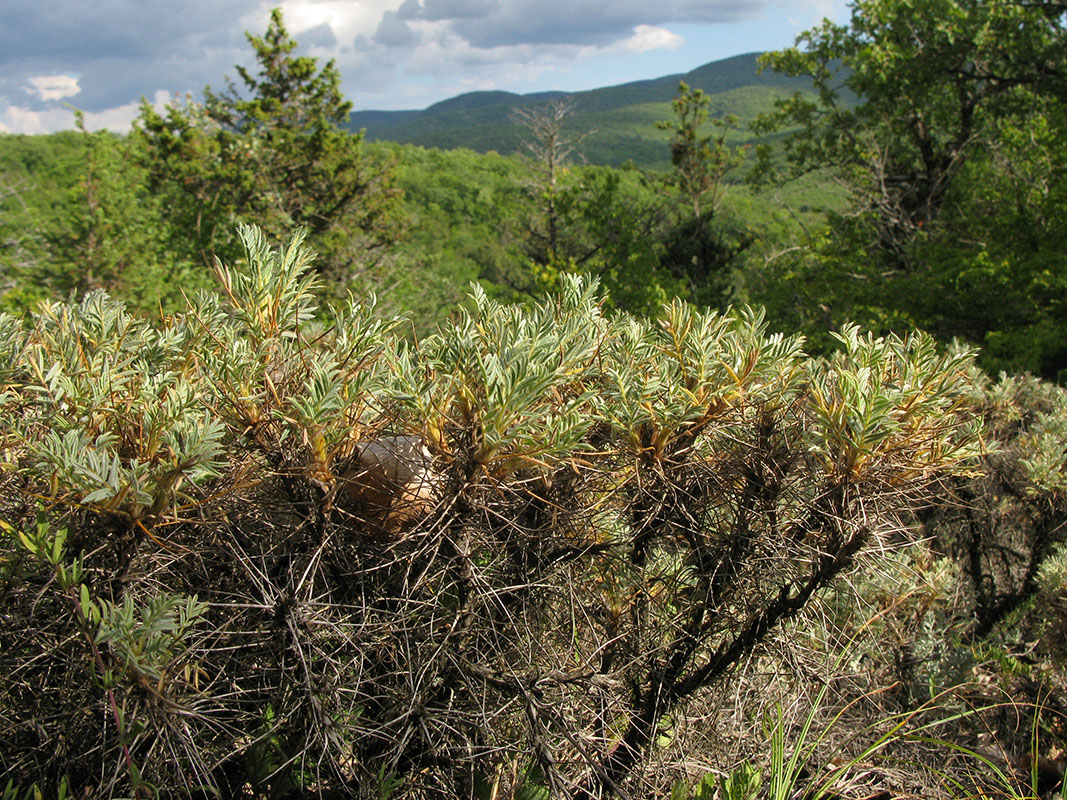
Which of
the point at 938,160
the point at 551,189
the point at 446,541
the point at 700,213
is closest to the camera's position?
the point at 446,541

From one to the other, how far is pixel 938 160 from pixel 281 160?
19.4m

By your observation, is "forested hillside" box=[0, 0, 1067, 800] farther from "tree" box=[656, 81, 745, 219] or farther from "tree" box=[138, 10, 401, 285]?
"tree" box=[656, 81, 745, 219]

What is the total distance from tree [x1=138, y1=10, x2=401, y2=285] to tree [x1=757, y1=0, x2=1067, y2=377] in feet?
43.7

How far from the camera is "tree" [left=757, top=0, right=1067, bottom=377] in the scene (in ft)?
44.9

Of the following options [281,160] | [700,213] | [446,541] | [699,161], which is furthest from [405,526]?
[699,161]

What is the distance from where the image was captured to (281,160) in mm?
20484

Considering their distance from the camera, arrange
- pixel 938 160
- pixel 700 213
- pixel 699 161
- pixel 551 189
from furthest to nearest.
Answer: pixel 700 213
pixel 699 161
pixel 551 189
pixel 938 160

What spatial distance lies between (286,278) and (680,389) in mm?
1063

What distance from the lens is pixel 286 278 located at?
1768 millimetres

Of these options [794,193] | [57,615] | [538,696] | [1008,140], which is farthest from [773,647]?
[794,193]

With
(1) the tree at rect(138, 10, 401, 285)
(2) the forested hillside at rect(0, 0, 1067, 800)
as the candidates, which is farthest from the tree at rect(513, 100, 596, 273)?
(2) the forested hillside at rect(0, 0, 1067, 800)

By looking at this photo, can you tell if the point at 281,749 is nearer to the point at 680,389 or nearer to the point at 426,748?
the point at 426,748

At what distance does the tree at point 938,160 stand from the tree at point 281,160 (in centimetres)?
1332

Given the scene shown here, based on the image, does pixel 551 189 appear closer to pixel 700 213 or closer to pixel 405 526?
pixel 700 213
